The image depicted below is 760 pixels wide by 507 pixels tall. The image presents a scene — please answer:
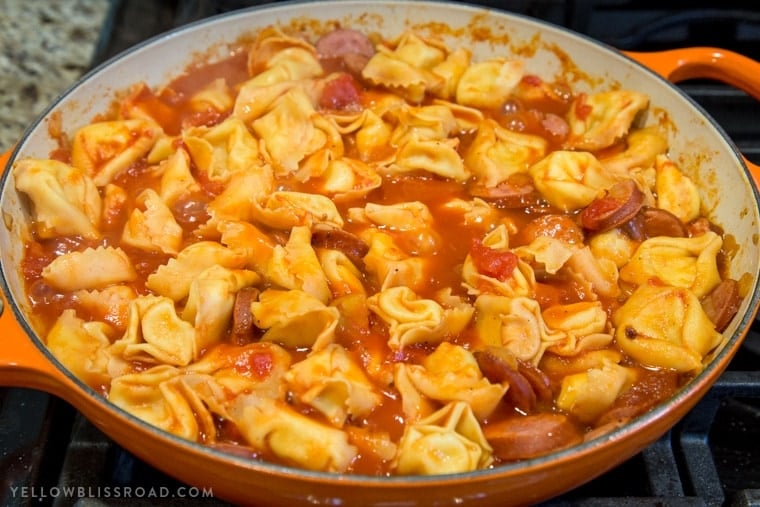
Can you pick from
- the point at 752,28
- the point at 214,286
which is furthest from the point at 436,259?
the point at 752,28

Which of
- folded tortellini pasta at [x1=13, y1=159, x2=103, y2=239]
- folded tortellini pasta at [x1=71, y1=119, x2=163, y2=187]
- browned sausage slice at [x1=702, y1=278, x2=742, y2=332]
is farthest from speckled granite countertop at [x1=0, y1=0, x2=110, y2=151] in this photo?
browned sausage slice at [x1=702, y1=278, x2=742, y2=332]

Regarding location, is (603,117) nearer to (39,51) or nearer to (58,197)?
(58,197)

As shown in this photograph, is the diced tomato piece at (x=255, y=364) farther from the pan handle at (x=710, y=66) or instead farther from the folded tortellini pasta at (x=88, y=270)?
the pan handle at (x=710, y=66)

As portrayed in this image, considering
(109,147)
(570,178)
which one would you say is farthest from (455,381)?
(109,147)

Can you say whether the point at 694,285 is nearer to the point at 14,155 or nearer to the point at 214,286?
the point at 214,286

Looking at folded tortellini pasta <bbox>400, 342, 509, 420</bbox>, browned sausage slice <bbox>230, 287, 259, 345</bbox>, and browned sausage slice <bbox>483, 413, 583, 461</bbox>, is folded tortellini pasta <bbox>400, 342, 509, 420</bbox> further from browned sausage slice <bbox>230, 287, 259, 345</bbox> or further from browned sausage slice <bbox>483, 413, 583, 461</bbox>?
browned sausage slice <bbox>230, 287, 259, 345</bbox>

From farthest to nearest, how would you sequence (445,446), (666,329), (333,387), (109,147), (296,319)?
(109,147)
(666,329)
(296,319)
(333,387)
(445,446)

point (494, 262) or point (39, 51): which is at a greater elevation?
point (494, 262)
